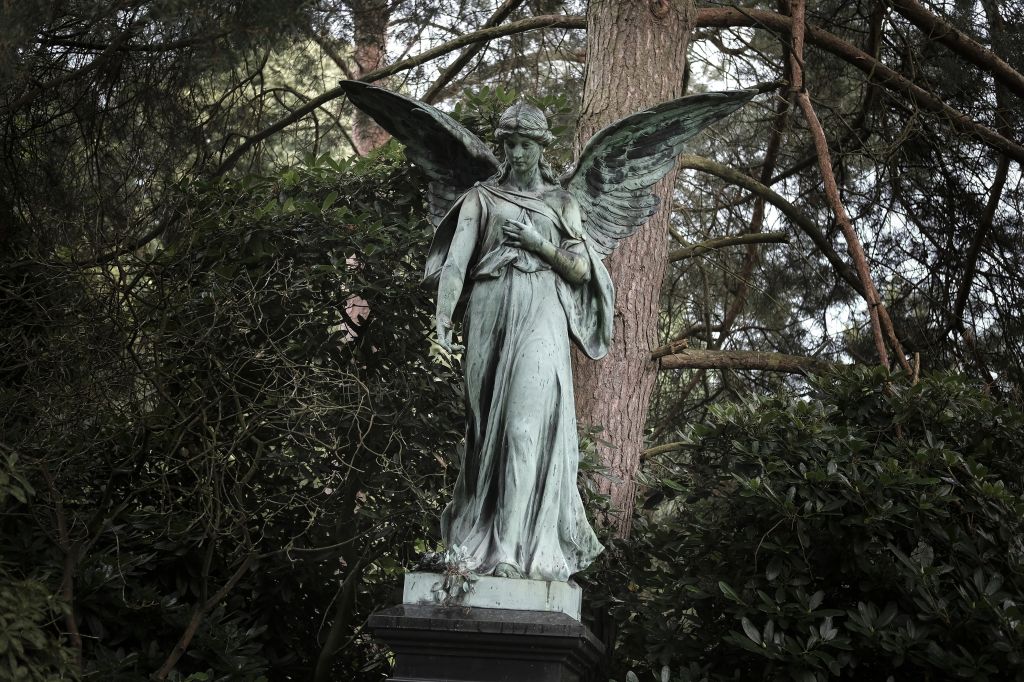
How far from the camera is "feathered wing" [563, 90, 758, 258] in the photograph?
4688 mm

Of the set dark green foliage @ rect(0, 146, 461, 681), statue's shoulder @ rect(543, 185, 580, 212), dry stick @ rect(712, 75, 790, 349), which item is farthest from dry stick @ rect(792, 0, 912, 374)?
statue's shoulder @ rect(543, 185, 580, 212)

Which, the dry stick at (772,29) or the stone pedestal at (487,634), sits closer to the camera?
the stone pedestal at (487,634)

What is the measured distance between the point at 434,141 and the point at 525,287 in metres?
0.87

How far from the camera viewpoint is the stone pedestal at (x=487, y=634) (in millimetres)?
3791

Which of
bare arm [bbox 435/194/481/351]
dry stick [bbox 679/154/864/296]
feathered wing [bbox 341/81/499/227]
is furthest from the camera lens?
dry stick [bbox 679/154/864/296]

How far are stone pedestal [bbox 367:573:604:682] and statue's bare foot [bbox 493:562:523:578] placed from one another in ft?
0.12

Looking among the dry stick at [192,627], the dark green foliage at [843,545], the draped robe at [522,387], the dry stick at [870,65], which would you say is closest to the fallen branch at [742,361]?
the dark green foliage at [843,545]

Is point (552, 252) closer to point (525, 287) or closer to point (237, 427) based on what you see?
point (525, 287)

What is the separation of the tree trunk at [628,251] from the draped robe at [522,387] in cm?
250

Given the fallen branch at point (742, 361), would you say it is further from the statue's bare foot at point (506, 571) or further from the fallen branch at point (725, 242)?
the statue's bare foot at point (506, 571)

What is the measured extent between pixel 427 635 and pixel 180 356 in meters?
3.04

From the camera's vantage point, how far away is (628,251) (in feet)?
23.7

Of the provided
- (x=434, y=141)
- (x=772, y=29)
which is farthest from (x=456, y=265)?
(x=772, y=29)

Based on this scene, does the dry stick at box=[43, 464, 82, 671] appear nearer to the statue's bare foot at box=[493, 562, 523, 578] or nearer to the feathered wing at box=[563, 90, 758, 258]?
the statue's bare foot at box=[493, 562, 523, 578]
